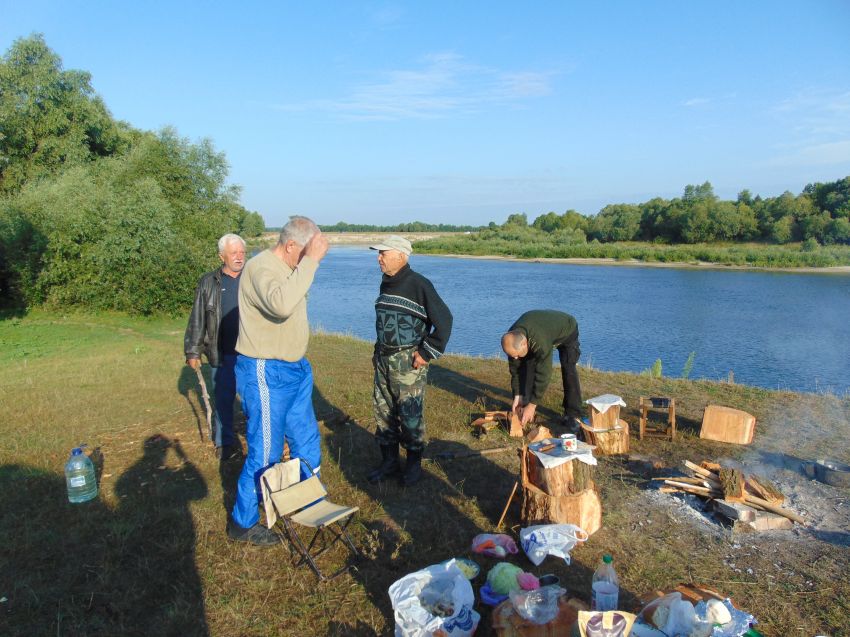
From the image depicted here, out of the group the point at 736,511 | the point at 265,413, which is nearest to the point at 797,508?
the point at 736,511

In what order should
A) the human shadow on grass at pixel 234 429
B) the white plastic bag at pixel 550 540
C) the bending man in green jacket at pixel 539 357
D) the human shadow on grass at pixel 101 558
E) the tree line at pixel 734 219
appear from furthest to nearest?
the tree line at pixel 734 219 < the bending man in green jacket at pixel 539 357 < the human shadow on grass at pixel 234 429 < the white plastic bag at pixel 550 540 < the human shadow on grass at pixel 101 558

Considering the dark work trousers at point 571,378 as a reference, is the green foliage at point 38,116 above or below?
above

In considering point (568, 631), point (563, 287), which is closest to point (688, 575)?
point (568, 631)

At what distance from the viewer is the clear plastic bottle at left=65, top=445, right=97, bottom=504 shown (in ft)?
14.9

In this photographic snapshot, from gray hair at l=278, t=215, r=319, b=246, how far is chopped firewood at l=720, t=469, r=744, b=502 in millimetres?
3619

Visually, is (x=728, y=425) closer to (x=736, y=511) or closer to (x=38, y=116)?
(x=736, y=511)

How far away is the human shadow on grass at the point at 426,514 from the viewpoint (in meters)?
3.64

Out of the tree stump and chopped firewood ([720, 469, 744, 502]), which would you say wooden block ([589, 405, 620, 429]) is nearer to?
chopped firewood ([720, 469, 744, 502])

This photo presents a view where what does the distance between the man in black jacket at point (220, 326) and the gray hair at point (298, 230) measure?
1.76 m

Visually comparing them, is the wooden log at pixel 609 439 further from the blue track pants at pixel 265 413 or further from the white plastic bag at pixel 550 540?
the blue track pants at pixel 265 413

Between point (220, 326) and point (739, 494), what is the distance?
459 centimetres

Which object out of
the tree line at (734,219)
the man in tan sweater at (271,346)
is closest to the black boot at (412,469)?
the man in tan sweater at (271,346)

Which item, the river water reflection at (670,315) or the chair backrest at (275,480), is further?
the river water reflection at (670,315)

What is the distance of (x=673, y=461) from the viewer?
5.56 meters
